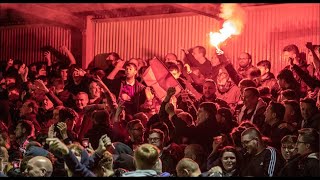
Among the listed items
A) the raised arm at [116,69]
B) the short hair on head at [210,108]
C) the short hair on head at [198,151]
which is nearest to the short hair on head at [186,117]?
the short hair on head at [210,108]

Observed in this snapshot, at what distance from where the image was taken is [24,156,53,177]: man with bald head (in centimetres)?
720

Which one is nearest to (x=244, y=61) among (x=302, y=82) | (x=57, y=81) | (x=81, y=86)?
(x=302, y=82)

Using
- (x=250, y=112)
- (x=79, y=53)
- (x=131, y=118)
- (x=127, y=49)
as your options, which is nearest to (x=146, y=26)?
(x=127, y=49)

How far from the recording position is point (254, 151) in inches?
296

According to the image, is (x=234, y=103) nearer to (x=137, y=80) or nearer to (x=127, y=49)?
(x=137, y=80)

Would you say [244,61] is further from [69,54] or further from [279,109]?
[69,54]

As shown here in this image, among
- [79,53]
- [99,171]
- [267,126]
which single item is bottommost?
[99,171]

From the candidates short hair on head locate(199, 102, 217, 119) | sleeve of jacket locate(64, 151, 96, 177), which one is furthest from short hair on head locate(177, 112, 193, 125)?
sleeve of jacket locate(64, 151, 96, 177)

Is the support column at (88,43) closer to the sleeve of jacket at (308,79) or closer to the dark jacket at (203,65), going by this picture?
the dark jacket at (203,65)

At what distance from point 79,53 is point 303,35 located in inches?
128

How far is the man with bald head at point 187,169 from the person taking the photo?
744cm

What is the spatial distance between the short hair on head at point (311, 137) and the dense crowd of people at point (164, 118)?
11mm

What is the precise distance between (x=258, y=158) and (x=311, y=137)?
2.08 ft

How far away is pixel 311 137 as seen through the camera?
24.8 ft
